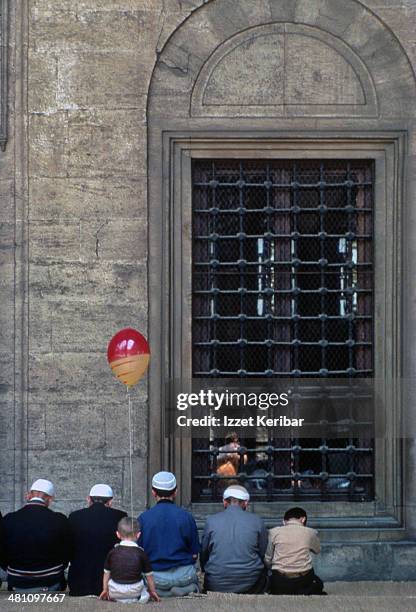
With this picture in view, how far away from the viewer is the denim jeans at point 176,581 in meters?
11.0

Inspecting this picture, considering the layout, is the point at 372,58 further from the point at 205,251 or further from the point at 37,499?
the point at 37,499

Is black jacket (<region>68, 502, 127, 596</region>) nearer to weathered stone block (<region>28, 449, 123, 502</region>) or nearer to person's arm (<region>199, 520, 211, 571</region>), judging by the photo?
person's arm (<region>199, 520, 211, 571</region>)

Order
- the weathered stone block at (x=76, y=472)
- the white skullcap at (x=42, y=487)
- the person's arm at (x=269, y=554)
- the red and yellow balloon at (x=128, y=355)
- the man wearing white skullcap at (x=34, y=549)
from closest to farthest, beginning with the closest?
the man wearing white skullcap at (x=34, y=549), the white skullcap at (x=42, y=487), the person's arm at (x=269, y=554), the red and yellow balloon at (x=128, y=355), the weathered stone block at (x=76, y=472)

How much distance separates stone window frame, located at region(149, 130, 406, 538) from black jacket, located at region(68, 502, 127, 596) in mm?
2433

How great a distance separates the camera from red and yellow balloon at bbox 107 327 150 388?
12.5m

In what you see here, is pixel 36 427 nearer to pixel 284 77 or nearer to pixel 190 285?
pixel 190 285

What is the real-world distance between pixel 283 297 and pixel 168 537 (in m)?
3.34

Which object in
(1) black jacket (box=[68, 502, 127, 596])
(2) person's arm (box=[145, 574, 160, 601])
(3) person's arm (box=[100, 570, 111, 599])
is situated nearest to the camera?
(3) person's arm (box=[100, 570, 111, 599])

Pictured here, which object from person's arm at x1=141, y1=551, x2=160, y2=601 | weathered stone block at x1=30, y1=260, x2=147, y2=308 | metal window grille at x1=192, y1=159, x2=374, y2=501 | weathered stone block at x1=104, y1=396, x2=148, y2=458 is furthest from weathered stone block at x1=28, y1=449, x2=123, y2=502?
person's arm at x1=141, y1=551, x2=160, y2=601

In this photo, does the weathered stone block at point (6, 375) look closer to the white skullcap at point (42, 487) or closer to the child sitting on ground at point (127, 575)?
the white skullcap at point (42, 487)

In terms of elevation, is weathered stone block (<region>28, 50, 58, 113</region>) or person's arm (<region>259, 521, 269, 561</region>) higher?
weathered stone block (<region>28, 50, 58, 113</region>)

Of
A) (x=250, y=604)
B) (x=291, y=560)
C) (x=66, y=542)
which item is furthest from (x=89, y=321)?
(x=250, y=604)

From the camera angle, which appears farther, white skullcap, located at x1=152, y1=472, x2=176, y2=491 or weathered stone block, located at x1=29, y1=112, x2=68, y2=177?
weathered stone block, located at x1=29, y1=112, x2=68, y2=177

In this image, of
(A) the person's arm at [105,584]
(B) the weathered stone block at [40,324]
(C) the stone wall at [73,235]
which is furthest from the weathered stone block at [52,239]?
(A) the person's arm at [105,584]
